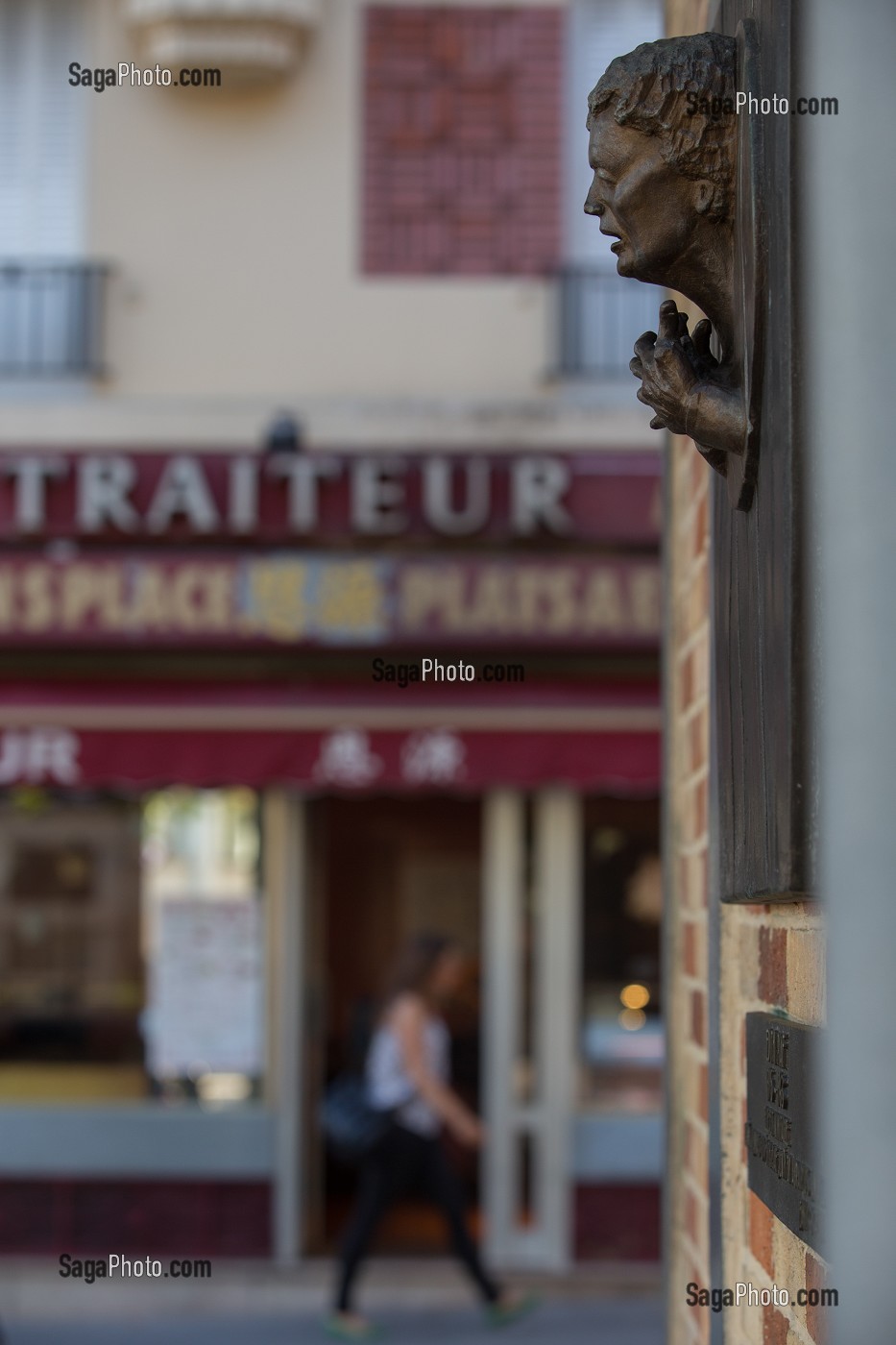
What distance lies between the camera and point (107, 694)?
29.0 ft

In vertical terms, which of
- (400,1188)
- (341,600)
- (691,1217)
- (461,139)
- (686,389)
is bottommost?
(400,1188)

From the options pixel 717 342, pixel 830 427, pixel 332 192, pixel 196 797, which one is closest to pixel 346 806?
pixel 196 797

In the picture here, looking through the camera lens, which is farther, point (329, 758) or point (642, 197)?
point (329, 758)

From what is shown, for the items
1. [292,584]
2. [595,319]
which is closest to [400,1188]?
[292,584]

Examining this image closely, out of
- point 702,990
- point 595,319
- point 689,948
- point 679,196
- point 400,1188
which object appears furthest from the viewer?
point 595,319

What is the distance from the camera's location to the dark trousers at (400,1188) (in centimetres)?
771

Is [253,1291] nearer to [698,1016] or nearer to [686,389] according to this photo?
[698,1016]

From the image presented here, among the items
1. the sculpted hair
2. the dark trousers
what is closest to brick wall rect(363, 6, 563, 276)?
the dark trousers

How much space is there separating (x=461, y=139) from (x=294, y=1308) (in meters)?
5.99

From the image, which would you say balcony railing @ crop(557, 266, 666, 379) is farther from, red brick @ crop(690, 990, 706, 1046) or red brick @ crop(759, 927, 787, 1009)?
red brick @ crop(759, 927, 787, 1009)

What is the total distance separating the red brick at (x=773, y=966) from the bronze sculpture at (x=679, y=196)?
474 mm

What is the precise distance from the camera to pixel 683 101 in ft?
6.01

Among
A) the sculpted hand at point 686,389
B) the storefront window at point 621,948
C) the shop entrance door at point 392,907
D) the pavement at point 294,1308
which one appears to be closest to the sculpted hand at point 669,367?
the sculpted hand at point 686,389

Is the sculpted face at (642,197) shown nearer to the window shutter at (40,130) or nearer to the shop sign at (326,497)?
the shop sign at (326,497)
